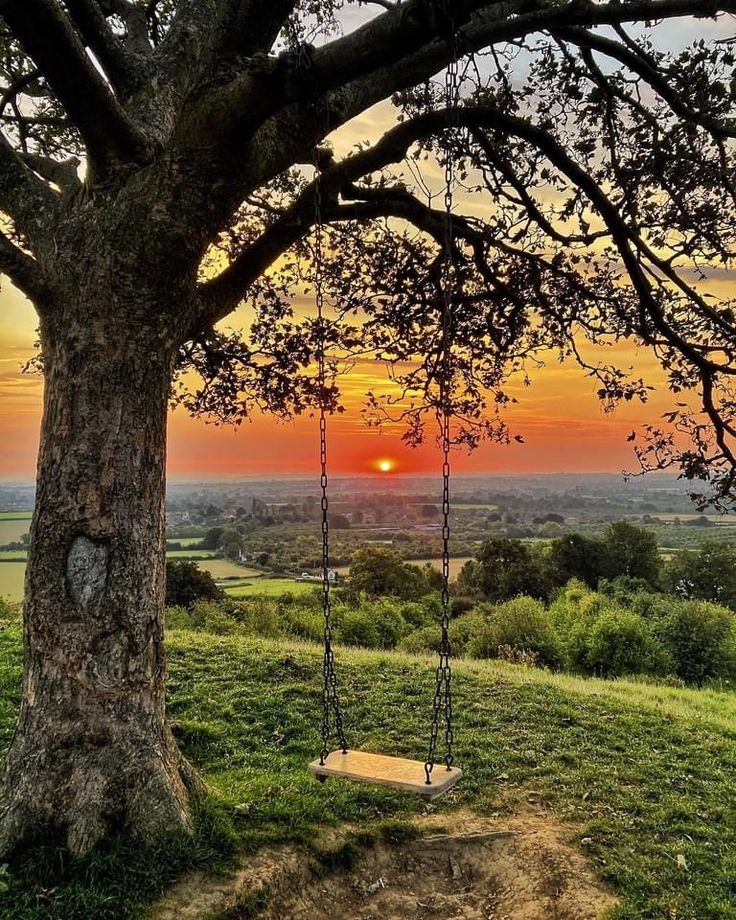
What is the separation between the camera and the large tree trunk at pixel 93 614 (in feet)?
14.2

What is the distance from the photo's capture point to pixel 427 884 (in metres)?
4.89

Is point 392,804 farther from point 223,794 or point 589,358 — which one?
→ point 589,358

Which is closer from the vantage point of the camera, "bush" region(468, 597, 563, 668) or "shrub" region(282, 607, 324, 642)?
"shrub" region(282, 607, 324, 642)

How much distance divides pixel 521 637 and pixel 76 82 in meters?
18.8

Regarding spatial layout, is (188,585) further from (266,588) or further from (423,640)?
(423,640)

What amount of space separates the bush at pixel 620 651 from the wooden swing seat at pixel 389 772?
16.3 m

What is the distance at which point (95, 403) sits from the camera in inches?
177

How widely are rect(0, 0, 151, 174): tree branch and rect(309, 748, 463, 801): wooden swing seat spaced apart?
3.98 meters

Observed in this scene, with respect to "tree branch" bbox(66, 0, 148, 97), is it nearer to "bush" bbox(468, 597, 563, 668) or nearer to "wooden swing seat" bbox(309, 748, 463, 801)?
"wooden swing seat" bbox(309, 748, 463, 801)

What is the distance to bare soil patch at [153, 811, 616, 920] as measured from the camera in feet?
13.9

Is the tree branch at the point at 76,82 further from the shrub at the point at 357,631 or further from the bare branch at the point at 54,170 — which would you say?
the shrub at the point at 357,631

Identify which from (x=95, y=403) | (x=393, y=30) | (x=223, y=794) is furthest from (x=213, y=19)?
(x=223, y=794)

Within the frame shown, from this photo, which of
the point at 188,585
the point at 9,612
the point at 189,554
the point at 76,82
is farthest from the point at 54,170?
the point at 189,554

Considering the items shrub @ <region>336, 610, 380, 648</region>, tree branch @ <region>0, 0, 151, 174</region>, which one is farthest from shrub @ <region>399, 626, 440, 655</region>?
tree branch @ <region>0, 0, 151, 174</region>
